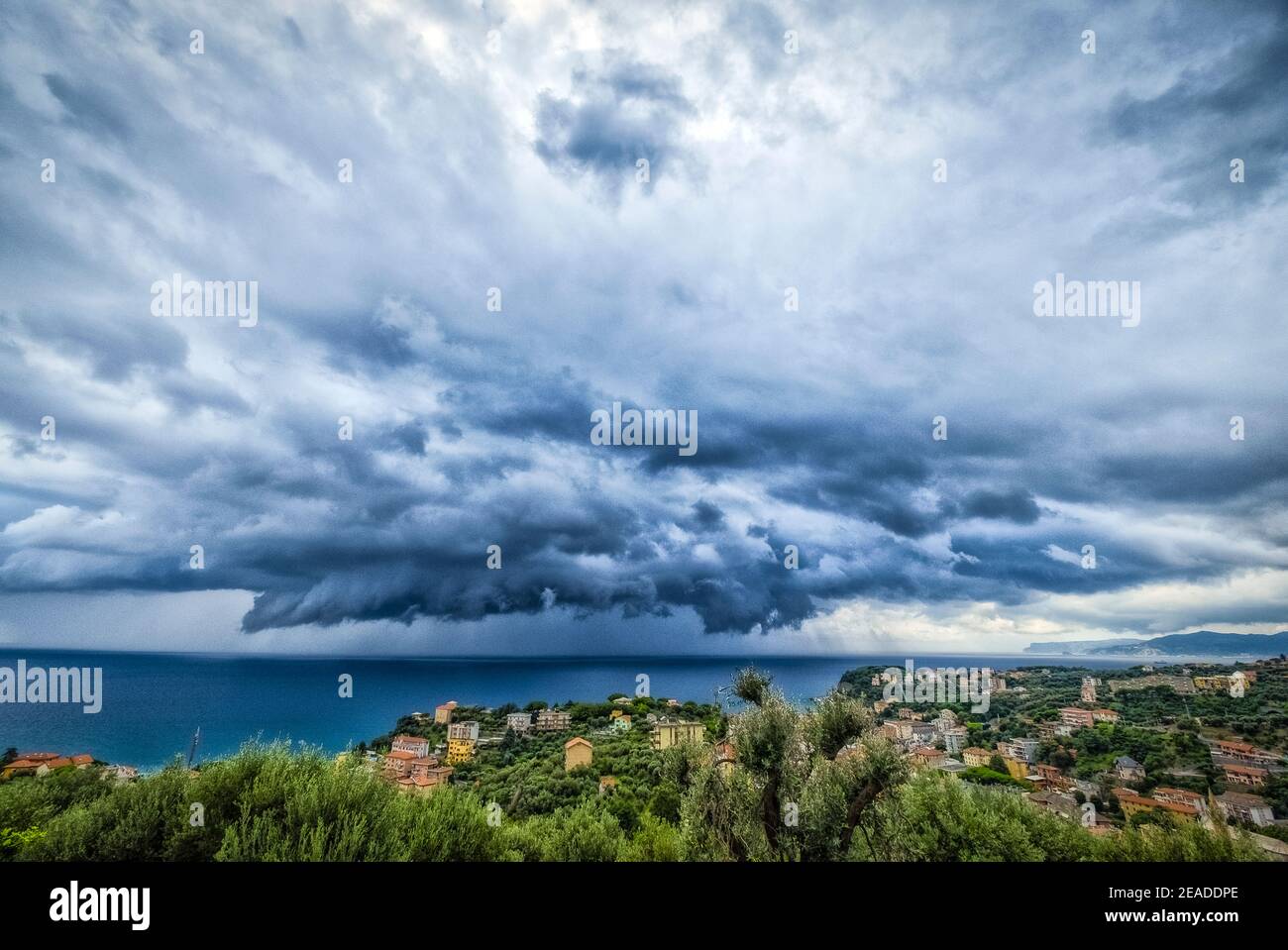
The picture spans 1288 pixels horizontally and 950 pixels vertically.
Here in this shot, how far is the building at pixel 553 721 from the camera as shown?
3247 cm

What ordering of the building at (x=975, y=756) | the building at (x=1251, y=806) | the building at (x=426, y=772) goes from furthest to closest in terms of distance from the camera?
the building at (x=975, y=756) → the building at (x=426, y=772) → the building at (x=1251, y=806)

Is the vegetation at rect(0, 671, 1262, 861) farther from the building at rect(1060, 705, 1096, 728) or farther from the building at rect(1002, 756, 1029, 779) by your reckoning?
the building at rect(1060, 705, 1096, 728)

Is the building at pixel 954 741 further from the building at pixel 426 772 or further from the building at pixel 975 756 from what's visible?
the building at pixel 426 772

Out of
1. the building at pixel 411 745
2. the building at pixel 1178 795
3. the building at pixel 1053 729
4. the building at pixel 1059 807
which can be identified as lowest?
the building at pixel 411 745

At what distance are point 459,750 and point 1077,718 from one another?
29.5m

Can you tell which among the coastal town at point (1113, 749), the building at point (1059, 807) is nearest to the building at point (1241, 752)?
the coastal town at point (1113, 749)

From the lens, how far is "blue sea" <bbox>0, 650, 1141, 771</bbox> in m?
37.7

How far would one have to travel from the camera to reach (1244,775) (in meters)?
18.0

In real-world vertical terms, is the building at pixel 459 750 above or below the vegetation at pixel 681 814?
below

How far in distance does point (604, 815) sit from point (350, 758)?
684 centimetres

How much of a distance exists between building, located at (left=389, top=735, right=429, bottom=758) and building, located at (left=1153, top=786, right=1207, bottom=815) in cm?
2847

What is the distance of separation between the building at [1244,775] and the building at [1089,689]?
6.55 metres

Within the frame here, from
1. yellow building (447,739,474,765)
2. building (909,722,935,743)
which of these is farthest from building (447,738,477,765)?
building (909,722,935,743)
